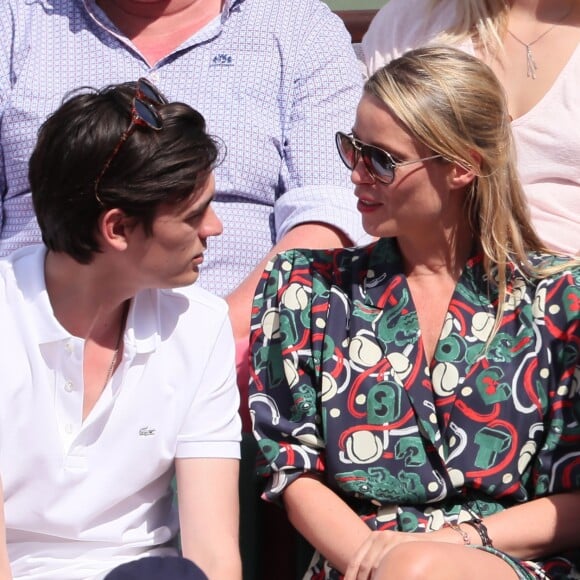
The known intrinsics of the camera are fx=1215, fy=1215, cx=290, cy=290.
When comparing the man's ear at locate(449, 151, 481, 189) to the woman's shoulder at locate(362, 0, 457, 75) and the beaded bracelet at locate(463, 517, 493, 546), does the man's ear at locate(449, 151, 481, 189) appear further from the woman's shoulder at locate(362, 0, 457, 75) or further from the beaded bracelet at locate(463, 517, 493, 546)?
the woman's shoulder at locate(362, 0, 457, 75)

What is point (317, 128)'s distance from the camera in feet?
10.7

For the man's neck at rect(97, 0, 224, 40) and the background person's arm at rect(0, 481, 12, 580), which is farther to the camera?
the man's neck at rect(97, 0, 224, 40)

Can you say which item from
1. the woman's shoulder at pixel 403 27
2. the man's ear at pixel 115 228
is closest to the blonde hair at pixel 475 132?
the man's ear at pixel 115 228

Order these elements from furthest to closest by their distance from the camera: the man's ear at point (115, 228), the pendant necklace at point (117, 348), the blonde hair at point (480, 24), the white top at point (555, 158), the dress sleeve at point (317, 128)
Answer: the blonde hair at point (480, 24), the dress sleeve at point (317, 128), the white top at point (555, 158), the pendant necklace at point (117, 348), the man's ear at point (115, 228)

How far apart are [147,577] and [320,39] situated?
1.78 meters

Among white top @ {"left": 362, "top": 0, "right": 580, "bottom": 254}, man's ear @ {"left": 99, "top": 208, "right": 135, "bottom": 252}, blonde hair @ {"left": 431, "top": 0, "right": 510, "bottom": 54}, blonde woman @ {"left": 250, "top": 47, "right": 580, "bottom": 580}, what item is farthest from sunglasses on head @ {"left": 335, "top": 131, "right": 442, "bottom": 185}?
blonde hair @ {"left": 431, "top": 0, "right": 510, "bottom": 54}

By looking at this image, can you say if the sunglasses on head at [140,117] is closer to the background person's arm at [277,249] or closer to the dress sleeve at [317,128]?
the background person's arm at [277,249]

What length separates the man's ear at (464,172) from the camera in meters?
2.55

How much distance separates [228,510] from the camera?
7.86 ft

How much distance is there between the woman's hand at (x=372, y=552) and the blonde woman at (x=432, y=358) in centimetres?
3

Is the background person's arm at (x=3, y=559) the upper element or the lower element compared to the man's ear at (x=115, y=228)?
lower

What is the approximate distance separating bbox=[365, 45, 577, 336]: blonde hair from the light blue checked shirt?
623mm

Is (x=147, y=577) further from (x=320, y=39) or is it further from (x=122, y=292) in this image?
(x=320, y=39)

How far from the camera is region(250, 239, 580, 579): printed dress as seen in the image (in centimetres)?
246
